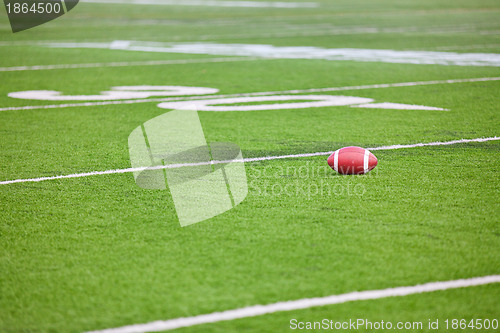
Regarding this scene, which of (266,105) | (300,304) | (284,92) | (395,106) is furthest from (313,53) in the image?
(300,304)

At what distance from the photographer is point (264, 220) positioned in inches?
143

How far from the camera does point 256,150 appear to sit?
5.33m

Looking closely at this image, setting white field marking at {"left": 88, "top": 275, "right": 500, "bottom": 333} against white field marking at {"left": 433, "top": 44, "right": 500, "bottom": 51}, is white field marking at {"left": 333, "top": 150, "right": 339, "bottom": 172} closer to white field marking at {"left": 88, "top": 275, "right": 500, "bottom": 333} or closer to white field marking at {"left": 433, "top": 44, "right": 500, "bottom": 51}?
white field marking at {"left": 88, "top": 275, "right": 500, "bottom": 333}

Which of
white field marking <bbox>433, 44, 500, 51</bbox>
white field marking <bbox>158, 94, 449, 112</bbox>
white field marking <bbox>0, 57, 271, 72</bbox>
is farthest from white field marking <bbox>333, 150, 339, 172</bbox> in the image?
white field marking <bbox>433, 44, 500, 51</bbox>

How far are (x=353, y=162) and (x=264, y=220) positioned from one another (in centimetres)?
111

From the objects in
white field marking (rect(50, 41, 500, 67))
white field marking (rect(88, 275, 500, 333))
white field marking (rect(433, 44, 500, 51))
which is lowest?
white field marking (rect(433, 44, 500, 51))

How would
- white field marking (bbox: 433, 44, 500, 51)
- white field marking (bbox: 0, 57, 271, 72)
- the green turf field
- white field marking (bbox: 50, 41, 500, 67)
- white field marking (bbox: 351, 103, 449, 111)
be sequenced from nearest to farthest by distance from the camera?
the green turf field < white field marking (bbox: 351, 103, 449, 111) < white field marking (bbox: 0, 57, 271, 72) < white field marking (bbox: 50, 41, 500, 67) < white field marking (bbox: 433, 44, 500, 51)

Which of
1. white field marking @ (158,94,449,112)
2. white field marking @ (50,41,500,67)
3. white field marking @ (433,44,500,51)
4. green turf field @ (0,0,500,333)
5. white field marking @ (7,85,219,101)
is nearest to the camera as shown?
green turf field @ (0,0,500,333)

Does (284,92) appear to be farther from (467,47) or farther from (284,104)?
(467,47)

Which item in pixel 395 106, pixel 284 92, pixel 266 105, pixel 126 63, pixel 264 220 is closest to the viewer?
pixel 264 220

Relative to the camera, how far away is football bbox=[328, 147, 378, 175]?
445cm

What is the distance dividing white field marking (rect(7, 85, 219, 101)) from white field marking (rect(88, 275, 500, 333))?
5775 mm

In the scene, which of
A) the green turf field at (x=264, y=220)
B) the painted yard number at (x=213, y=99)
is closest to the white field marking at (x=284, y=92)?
the green turf field at (x=264, y=220)

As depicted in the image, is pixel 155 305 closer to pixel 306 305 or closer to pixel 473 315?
pixel 306 305
